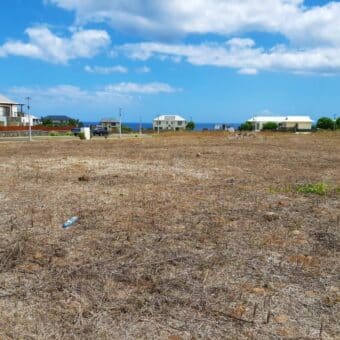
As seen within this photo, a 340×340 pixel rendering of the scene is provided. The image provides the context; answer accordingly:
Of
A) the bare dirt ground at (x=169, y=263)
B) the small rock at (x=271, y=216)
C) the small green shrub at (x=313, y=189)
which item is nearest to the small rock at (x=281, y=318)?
the bare dirt ground at (x=169, y=263)

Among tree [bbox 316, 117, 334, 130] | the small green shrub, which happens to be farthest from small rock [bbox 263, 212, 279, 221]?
tree [bbox 316, 117, 334, 130]

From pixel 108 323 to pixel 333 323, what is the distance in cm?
150

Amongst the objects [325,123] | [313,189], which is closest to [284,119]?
[325,123]

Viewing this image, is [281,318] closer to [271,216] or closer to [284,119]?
[271,216]

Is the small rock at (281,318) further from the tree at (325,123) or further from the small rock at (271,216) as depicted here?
the tree at (325,123)

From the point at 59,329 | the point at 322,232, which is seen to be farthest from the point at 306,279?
the point at 59,329

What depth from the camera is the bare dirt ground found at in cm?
277

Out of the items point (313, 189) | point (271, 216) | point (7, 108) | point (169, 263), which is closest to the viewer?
A: point (169, 263)

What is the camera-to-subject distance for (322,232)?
4.66 metres

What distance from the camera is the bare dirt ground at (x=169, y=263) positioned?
2.77 m

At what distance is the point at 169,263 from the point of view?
378 cm

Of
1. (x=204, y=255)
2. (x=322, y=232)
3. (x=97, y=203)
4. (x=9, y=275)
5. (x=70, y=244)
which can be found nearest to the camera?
(x=9, y=275)

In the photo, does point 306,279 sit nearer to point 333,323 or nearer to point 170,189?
point 333,323

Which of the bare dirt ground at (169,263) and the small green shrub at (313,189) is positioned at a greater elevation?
the small green shrub at (313,189)
